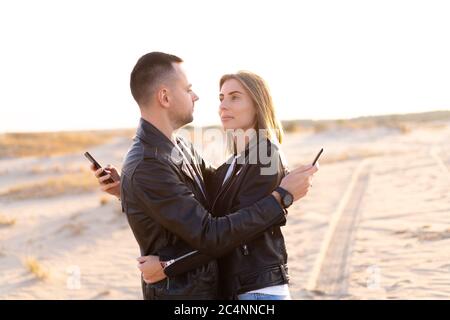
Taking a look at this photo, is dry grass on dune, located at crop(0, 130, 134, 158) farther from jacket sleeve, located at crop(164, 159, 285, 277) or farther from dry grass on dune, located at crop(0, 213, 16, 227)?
jacket sleeve, located at crop(164, 159, 285, 277)

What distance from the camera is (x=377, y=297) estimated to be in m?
7.23

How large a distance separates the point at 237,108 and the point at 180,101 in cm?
31

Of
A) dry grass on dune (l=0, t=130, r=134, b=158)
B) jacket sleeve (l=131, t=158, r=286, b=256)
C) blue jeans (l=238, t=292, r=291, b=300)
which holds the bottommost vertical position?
dry grass on dune (l=0, t=130, r=134, b=158)

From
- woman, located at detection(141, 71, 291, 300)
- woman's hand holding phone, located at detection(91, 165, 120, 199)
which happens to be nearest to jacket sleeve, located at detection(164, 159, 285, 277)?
woman, located at detection(141, 71, 291, 300)

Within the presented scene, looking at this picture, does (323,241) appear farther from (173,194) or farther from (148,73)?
(173,194)

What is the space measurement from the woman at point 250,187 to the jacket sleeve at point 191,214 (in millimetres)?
103

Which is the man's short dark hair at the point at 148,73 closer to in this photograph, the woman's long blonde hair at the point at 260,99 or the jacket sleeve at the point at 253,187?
the woman's long blonde hair at the point at 260,99

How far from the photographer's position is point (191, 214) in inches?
114

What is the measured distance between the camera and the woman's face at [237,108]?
333cm

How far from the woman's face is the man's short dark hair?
324 millimetres

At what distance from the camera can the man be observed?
2.90 m

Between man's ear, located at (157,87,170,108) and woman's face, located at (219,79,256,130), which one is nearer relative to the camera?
man's ear, located at (157,87,170,108)
